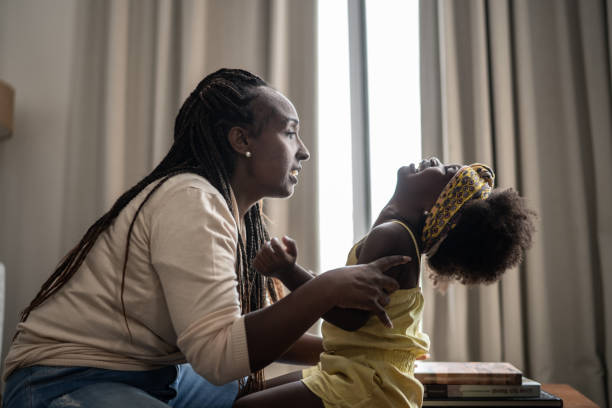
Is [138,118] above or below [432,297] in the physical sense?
above

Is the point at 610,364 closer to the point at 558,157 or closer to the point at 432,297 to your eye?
the point at 432,297

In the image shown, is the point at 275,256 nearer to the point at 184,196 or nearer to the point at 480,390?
the point at 184,196

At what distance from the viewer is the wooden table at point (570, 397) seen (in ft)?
5.02

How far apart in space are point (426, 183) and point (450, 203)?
0.09m

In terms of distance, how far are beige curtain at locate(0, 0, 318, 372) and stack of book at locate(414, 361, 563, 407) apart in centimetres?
97

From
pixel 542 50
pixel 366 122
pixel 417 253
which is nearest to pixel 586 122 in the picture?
pixel 542 50

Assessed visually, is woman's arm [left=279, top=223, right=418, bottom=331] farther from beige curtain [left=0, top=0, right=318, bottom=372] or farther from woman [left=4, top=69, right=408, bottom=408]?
beige curtain [left=0, top=0, right=318, bottom=372]

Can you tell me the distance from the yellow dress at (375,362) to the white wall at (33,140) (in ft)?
6.07

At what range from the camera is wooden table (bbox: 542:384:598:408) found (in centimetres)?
153

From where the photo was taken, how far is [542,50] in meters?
2.21

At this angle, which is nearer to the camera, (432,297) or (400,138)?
(432,297)

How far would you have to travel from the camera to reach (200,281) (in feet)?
2.73

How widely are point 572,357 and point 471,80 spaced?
4.14 feet

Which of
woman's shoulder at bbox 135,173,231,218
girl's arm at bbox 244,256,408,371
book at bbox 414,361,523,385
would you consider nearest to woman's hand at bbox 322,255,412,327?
girl's arm at bbox 244,256,408,371
